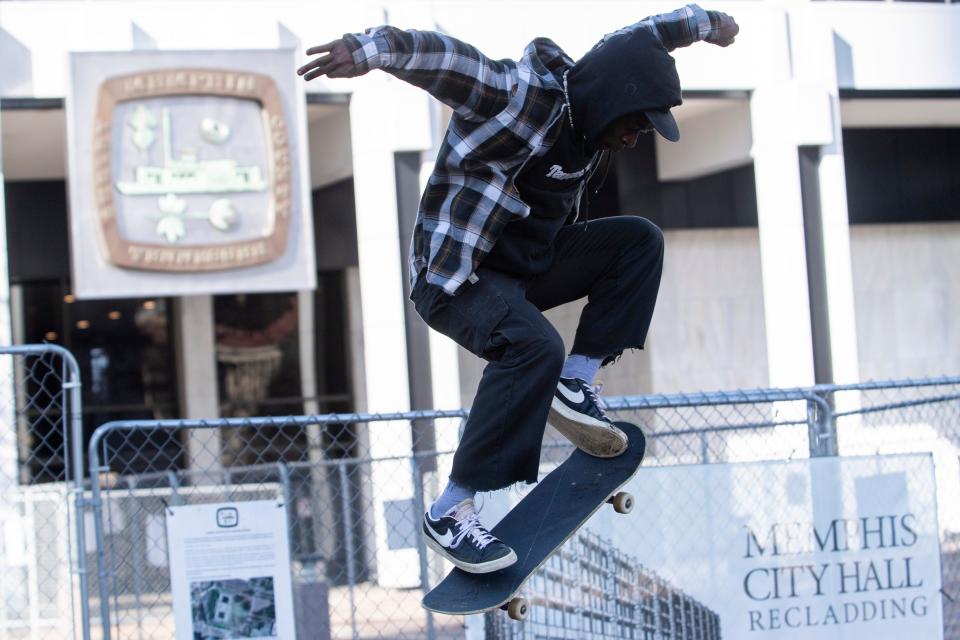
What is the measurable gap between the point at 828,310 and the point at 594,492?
1009 centimetres

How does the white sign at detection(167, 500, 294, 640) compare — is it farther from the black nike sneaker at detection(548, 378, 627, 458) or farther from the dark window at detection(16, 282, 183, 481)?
the dark window at detection(16, 282, 183, 481)

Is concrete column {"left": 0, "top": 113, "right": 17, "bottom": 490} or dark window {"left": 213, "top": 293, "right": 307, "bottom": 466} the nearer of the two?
concrete column {"left": 0, "top": 113, "right": 17, "bottom": 490}

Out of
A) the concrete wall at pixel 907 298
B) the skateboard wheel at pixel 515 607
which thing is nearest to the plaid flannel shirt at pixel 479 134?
the skateboard wheel at pixel 515 607

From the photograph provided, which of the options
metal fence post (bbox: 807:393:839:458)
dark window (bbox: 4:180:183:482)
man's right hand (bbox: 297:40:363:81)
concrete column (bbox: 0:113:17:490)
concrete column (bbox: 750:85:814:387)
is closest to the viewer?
man's right hand (bbox: 297:40:363:81)

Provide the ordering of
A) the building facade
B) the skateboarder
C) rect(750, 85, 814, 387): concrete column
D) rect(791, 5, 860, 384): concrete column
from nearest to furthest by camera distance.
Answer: the skateboarder → the building facade → rect(791, 5, 860, 384): concrete column → rect(750, 85, 814, 387): concrete column

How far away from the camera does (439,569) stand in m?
8.55

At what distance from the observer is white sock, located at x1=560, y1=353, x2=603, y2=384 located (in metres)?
4.36

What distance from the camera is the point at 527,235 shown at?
4129 millimetres

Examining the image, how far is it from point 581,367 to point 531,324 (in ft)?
1.70

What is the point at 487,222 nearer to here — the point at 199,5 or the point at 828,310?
the point at 199,5

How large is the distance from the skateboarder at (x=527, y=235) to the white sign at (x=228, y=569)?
179 centimetres

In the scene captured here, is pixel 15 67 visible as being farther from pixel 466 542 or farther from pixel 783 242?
pixel 466 542

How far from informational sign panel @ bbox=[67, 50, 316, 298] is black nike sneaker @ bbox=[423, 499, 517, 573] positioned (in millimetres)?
7945

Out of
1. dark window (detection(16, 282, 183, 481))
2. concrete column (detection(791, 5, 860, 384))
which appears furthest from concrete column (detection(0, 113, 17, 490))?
concrete column (detection(791, 5, 860, 384))
